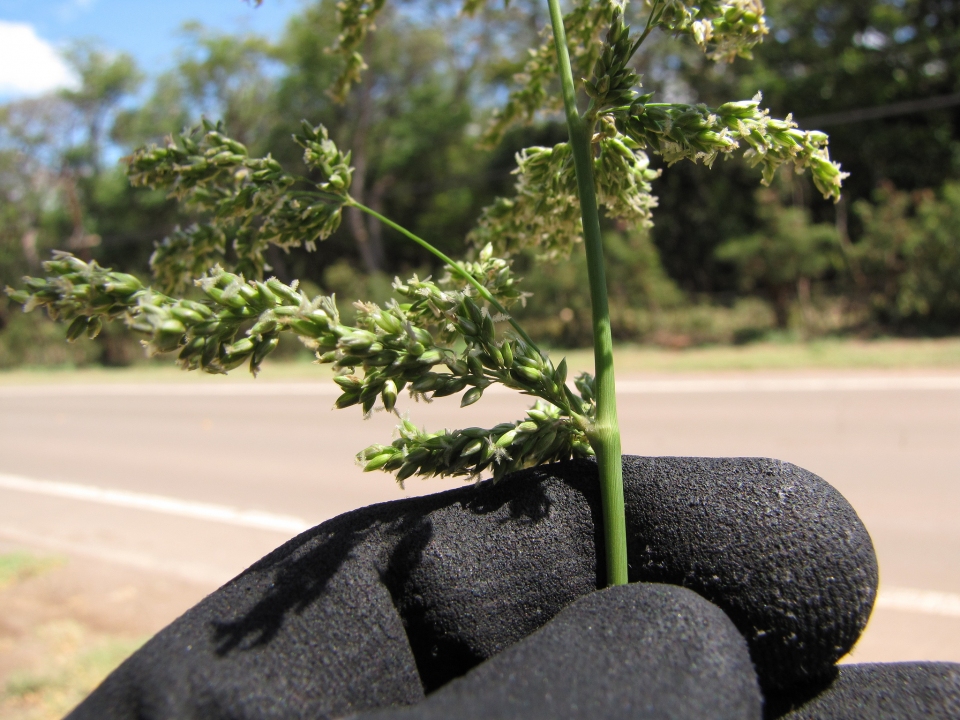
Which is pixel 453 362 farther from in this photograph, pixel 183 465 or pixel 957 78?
pixel 957 78

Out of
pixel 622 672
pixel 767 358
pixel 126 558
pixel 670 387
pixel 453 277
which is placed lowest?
pixel 126 558

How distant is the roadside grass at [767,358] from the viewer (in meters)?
12.3

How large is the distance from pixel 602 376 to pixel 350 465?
25.2ft

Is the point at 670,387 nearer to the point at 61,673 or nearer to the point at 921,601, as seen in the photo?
the point at 921,601

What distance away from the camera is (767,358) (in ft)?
44.4

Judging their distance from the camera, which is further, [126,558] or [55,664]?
[126,558]

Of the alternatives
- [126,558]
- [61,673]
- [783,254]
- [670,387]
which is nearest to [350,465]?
[126,558]

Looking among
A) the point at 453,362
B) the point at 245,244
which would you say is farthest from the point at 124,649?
the point at 453,362

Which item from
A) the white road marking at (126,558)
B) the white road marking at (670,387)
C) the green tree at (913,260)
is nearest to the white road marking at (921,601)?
the white road marking at (126,558)

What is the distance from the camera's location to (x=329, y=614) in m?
1.12

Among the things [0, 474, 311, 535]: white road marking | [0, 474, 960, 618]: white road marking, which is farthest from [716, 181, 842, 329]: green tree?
[0, 474, 311, 535]: white road marking

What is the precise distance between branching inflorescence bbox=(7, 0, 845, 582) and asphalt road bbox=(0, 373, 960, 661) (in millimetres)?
3828

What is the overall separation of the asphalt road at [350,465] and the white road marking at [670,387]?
59 mm

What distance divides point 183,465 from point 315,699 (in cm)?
906
